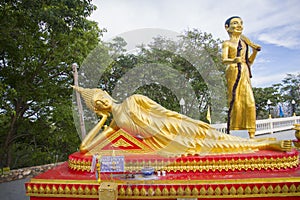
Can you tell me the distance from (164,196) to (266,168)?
1.22 meters

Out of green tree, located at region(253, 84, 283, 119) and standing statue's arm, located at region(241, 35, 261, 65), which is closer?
standing statue's arm, located at region(241, 35, 261, 65)

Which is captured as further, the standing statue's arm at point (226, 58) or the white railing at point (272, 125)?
the white railing at point (272, 125)

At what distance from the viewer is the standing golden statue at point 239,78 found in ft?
14.6

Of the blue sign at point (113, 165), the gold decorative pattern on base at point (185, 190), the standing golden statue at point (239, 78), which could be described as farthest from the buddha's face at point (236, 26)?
the blue sign at point (113, 165)

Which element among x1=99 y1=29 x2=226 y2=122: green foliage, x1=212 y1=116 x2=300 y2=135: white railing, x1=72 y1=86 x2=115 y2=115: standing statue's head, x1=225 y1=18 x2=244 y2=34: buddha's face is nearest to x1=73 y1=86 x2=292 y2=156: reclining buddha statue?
x1=72 y1=86 x2=115 y2=115: standing statue's head

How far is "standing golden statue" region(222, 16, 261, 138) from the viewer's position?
446cm

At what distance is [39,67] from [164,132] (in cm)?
434

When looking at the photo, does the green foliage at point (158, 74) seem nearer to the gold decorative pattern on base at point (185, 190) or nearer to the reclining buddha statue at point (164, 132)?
the reclining buddha statue at point (164, 132)

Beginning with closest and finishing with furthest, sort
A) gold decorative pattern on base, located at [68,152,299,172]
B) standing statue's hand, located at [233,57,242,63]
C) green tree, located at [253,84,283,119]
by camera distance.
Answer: gold decorative pattern on base, located at [68,152,299,172] → standing statue's hand, located at [233,57,242,63] → green tree, located at [253,84,283,119]

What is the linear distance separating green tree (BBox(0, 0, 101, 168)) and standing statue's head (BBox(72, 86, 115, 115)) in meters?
2.40

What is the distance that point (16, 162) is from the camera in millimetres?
7039

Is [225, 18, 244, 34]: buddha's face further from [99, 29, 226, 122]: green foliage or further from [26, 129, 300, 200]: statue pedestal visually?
[26, 129, 300, 200]: statue pedestal

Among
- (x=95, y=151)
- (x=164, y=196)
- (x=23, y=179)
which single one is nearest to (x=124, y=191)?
(x=164, y=196)

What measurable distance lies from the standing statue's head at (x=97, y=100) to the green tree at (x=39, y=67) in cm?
240
